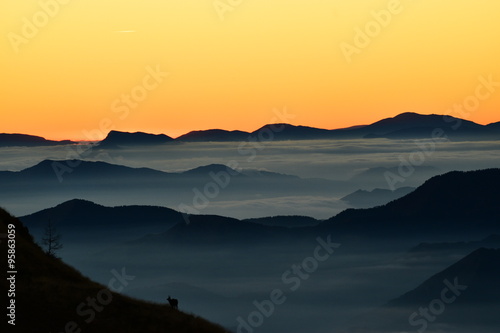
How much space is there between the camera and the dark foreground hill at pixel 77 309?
67.6 metres

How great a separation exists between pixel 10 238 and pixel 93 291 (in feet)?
34.2

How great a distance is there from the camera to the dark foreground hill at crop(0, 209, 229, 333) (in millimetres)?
67562

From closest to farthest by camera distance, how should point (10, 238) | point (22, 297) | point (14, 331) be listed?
1. point (14, 331)
2. point (22, 297)
3. point (10, 238)

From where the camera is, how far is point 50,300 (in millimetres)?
70000

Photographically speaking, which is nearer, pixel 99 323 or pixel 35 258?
pixel 99 323

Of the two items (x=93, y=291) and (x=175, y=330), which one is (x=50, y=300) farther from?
(x=175, y=330)

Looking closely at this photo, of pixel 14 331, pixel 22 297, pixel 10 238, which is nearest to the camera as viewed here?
pixel 14 331

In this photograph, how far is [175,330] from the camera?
7044 centimetres

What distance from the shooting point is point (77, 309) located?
69.7m

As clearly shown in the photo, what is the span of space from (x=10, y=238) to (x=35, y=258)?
9.92 ft

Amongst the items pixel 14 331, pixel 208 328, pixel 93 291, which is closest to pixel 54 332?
pixel 14 331

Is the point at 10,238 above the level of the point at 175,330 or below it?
above

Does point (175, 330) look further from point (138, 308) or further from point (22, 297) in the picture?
point (22, 297)

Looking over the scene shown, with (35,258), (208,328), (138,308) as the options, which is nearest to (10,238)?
(35,258)
